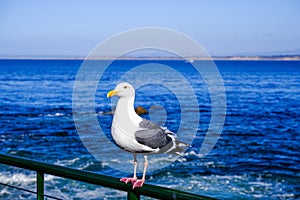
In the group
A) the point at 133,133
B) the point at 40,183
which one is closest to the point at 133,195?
the point at 133,133

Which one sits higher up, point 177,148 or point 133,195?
point 177,148

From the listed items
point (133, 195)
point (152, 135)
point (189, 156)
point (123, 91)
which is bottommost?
point (133, 195)

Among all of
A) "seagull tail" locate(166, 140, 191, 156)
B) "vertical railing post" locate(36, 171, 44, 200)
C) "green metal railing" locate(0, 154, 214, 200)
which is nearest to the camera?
"green metal railing" locate(0, 154, 214, 200)

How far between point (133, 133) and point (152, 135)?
133mm

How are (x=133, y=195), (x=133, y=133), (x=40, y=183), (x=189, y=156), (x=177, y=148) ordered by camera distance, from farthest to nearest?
1. (x=189, y=156)
2. (x=40, y=183)
3. (x=177, y=148)
4. (x=133, y=195)
5. (x=133, y=133)

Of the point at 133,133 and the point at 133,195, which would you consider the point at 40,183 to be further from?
the point at 133,133

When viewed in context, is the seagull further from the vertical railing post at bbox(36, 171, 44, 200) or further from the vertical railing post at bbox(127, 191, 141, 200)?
the vertical railing post at bbox(36, 171, 44, 200)

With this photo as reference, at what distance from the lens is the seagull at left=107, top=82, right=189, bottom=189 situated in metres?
2.83

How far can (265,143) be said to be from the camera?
2722cm

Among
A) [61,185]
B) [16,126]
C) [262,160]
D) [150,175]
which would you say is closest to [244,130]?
[262,160]

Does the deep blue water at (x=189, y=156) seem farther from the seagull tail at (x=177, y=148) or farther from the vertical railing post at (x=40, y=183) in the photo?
the vertical railing post at (x=40, y=183)

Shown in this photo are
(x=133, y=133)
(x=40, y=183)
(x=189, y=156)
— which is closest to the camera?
(x=133, y=133)

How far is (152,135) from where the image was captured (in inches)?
115

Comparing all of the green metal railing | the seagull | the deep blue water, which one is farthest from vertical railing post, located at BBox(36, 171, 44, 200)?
the deep blue water
